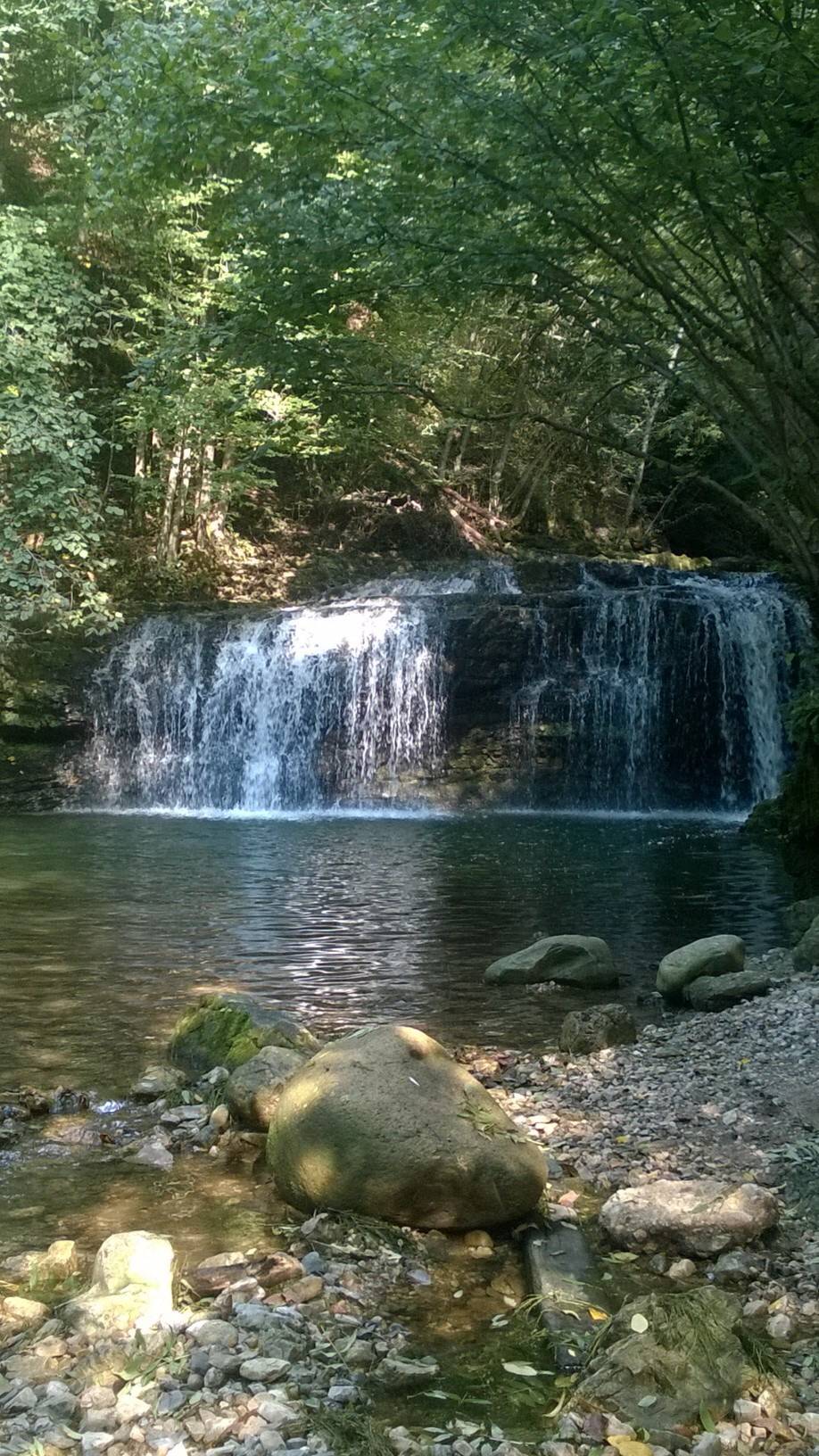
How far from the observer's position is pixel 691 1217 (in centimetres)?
412

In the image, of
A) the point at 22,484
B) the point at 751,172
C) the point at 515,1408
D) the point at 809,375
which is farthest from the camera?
the point at 22,484

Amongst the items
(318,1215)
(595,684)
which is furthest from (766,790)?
(318,1215)

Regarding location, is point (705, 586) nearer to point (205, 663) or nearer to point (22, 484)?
point (205, 663)

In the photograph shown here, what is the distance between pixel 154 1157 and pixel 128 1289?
5.22 feet

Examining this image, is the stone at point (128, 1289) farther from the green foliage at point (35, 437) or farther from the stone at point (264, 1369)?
the green foliage at point (35, 437)

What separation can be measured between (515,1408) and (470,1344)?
40 cm

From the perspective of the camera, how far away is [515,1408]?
318cm

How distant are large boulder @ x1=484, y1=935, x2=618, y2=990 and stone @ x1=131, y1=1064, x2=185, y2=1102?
2.95 meters

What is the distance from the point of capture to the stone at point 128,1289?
353 cm

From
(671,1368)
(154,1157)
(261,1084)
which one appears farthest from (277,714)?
(671,1368)

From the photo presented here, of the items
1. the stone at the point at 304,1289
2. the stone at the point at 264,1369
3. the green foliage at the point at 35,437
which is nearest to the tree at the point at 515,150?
the stone at the point at 304,1289

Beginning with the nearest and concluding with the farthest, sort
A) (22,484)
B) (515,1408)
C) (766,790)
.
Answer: (515,1408) → (22,484) → (766,790)

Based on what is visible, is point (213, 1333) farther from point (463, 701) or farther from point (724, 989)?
point (463, 701)

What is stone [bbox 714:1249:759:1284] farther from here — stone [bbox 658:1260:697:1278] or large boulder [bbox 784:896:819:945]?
large boulder [bbox 784:896:819:945]
